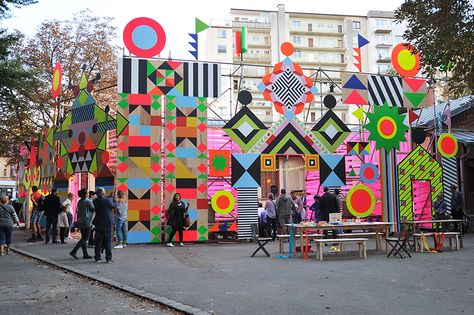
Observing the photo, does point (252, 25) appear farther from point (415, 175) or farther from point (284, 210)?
point (284, 210)

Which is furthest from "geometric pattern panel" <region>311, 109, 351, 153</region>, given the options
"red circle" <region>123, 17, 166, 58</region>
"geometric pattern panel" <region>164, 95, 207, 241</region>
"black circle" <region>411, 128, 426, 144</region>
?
"red circle" <region>123, 17, 166, 58</region>

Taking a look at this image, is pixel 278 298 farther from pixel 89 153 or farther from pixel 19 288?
pixel 89 153

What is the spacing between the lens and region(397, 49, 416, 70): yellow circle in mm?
19656

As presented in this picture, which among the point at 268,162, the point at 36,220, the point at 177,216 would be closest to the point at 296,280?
the point at 177,216

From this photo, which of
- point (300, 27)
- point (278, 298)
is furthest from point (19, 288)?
point (300, 27)

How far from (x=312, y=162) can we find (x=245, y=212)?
313cm

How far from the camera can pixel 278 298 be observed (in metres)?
7.20

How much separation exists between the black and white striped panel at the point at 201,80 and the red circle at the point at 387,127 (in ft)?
20.5

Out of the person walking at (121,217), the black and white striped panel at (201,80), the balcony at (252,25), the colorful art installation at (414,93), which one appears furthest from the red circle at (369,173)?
the balcony at (252,25)

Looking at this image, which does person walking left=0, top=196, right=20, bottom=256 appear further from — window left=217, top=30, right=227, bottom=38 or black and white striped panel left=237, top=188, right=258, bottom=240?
window left=217, top=30, right=227, bottom=38

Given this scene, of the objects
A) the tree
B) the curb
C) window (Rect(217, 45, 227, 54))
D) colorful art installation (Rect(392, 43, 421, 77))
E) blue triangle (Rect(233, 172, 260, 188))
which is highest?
window (Rect(217, 45, 227, 54))

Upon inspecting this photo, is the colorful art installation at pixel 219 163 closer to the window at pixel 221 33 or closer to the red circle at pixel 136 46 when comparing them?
the red circle at pixel 136 46

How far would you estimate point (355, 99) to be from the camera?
18984mm

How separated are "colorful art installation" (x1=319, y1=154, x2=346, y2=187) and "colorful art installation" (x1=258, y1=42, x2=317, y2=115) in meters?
2.00
